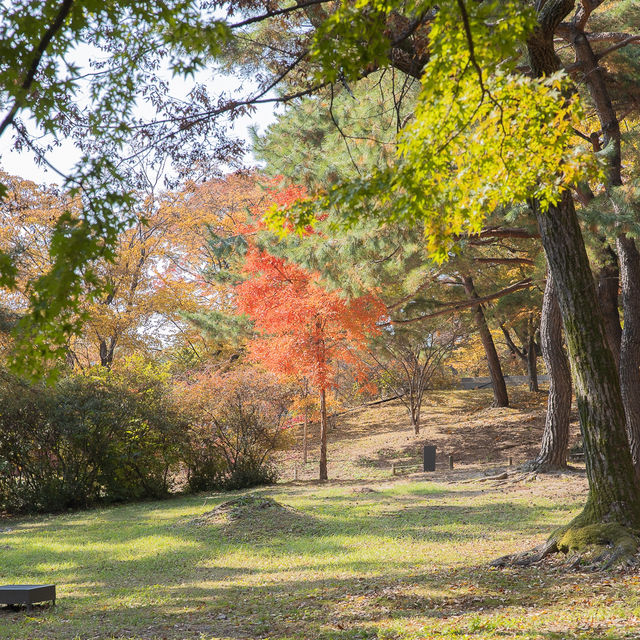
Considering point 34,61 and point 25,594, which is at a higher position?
point 34,61

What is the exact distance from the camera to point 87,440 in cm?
1431

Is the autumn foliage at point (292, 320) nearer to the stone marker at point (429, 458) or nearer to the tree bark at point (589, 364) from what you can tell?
the stone marker at point (429, 458)

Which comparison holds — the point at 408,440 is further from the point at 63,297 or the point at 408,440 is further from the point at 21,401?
the point at 63,297

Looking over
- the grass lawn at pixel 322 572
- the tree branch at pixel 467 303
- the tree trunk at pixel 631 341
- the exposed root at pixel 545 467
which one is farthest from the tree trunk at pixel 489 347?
the tree trunk at pixel 631 341

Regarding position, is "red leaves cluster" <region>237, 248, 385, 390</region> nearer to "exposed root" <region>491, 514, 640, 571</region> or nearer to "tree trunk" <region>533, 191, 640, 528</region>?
"tree trunk" <region>533, 191, 640, 528</region>

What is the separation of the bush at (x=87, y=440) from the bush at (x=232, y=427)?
1.75 ft

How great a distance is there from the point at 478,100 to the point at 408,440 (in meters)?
18.2

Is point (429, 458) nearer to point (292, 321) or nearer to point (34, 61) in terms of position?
point (292, 321)

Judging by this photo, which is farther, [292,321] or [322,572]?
[292,321]

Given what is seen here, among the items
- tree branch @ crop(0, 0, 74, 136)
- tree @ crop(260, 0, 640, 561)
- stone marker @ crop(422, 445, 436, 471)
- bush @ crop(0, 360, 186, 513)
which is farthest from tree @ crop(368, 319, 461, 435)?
tree branch @ crop(0, 0, 74, 136)

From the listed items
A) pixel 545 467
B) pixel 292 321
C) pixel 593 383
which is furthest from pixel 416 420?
pixel 593 383

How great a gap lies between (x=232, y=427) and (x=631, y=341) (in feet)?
30.5

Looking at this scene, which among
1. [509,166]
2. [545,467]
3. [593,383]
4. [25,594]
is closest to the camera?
[509,166]

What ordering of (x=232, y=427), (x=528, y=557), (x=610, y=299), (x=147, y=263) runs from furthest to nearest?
(x=147, y=263) < (x=232, y=427) < (x=610, y=299) < (x=528, y=557)
